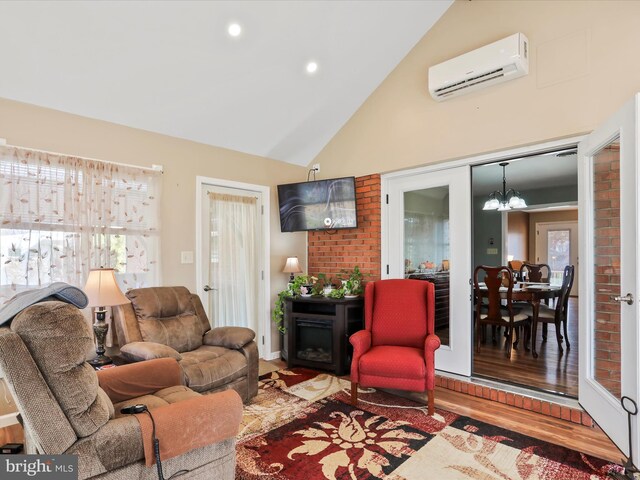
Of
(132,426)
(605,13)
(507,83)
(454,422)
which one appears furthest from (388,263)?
(132,426)

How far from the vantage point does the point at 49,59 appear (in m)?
2.67

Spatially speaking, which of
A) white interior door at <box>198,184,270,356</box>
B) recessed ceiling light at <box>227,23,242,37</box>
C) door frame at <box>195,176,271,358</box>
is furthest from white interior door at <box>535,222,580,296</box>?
recessed ceiling light at <box>227,23,242,37</box>

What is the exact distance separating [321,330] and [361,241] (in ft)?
3.60

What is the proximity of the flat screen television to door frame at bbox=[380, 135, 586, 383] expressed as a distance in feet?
1.10

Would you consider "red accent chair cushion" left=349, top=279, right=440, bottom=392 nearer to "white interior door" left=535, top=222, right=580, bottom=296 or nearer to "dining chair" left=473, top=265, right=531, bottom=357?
"dining chair" left=473, top=265, right=531, bottom=357

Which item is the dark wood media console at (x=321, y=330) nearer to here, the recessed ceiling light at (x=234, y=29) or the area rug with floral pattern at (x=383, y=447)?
the area rug with floral pattern at (x=383, y=447)

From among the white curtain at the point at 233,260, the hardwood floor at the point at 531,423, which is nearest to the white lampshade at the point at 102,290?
the white curtain at the point at 233,260

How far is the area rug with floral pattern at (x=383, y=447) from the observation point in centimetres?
213

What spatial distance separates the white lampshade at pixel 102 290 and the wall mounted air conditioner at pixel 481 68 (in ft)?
10.4

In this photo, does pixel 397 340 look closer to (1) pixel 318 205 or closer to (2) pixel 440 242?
(2) pixel 440 242

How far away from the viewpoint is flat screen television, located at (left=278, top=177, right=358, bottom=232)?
415cm

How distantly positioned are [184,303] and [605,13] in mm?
4017

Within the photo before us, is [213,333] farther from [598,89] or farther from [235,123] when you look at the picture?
[598,89]

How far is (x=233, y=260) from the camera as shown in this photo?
418cm
